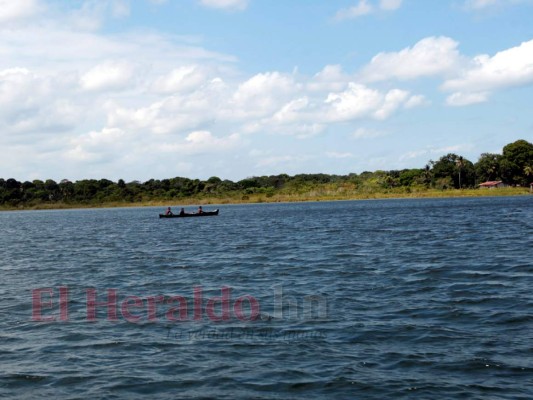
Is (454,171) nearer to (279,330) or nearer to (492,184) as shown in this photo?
(492,184)

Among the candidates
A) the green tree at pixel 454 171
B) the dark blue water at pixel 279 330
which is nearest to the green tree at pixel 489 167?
the green tree at pixel 454 171

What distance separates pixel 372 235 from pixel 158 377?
38168 mm

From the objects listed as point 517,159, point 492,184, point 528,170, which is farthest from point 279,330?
point 492,184

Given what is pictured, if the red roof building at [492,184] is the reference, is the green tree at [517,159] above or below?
above

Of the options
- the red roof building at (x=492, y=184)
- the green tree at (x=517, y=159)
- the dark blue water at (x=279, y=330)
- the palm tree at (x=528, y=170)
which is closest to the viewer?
the dark blue water at (x=279, y=330)

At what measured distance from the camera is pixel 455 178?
190750 mm

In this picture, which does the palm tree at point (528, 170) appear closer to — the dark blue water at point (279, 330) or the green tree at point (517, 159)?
the green tree at point (517, 159)

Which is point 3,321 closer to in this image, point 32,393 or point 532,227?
point 32,393

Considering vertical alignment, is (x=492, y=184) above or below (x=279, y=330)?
above

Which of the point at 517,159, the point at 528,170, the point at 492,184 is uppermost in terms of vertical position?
the point at 517,159

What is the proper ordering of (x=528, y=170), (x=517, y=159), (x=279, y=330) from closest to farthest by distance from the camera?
(x=279, y=330) → (x=528, y=170) → (x=517, y=159)

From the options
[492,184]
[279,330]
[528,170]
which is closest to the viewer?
[279,330]

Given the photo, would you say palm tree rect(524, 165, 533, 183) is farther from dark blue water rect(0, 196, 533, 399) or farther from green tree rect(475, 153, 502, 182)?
dark blue water rect(0, 196, 533, 399)

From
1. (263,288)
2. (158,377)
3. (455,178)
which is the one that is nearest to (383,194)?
(455,178)
